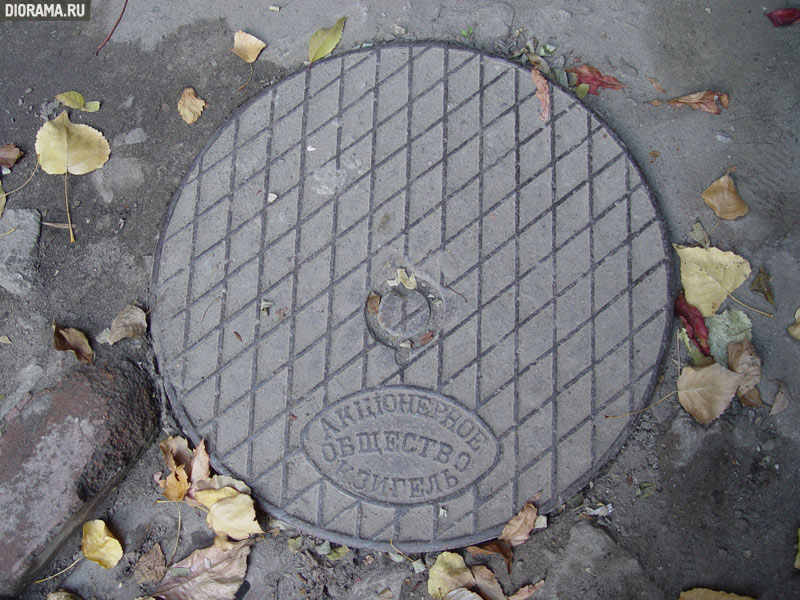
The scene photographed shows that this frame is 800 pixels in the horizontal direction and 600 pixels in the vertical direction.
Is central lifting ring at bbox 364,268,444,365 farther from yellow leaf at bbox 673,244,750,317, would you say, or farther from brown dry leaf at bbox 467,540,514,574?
yellow leaf at bbox 673,244,750,317

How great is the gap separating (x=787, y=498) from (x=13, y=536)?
2450 millimetres

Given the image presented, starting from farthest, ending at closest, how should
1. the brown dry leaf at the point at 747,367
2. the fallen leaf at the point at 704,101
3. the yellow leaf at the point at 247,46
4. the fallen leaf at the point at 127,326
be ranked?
the yellow leaf at the point at 247,46
the fallen leaf at the point at 704,101
the fallen leaf at the point at 127,326
the brown dry leaf at the point at 747,367

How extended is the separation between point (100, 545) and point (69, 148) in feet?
4.67

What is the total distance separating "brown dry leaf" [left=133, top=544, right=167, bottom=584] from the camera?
2.07 meters

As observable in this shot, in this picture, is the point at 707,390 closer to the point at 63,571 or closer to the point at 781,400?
the point at 781,400

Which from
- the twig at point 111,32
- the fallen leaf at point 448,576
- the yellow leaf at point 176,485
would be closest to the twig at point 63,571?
the yellow leaf at point 176,485

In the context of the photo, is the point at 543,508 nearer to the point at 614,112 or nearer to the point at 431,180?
the point at 431,180

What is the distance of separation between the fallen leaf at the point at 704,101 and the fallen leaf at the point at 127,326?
1.97m

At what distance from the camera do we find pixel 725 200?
86.4 inches

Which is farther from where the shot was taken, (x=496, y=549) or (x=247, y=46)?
(x=247, y=46)

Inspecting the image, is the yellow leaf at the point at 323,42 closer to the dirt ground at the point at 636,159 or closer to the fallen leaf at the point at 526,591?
the dirt ground at the point at 636,159

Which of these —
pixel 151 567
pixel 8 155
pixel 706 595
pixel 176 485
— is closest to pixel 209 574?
pixel 151 567

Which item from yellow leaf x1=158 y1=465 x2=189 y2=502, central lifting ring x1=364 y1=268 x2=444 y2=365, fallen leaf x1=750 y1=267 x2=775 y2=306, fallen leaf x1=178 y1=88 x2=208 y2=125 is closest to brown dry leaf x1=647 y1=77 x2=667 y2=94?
fallen leaf x1=750 y1=267 x2=775 y2=306

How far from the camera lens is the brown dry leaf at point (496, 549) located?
2.03 m
